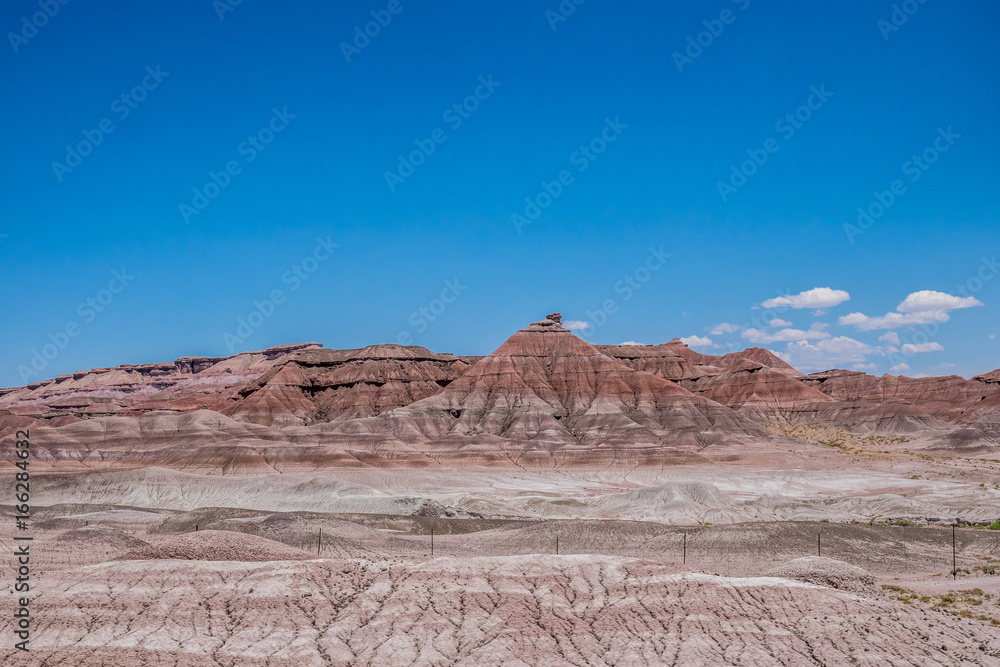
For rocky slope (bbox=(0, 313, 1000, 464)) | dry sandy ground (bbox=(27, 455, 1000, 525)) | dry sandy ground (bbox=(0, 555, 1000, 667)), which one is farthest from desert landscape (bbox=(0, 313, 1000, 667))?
rocky slope (bbox=(0, 313, 1000, 464))

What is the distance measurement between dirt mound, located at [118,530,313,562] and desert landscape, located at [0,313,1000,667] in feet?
0.55

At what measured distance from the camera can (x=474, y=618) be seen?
86.3ft

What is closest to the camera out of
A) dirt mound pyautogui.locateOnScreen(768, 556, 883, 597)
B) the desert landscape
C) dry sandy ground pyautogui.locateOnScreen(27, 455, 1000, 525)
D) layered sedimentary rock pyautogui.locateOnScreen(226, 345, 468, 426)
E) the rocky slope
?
the desert landscape

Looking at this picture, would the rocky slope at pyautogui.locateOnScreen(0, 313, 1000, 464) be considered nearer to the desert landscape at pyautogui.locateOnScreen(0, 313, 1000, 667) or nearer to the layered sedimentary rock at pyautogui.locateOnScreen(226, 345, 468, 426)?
the layered sedimentary rock at pyautogui.locateOnScreen(226, 345, 468, 426)

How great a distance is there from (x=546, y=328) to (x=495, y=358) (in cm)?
1248

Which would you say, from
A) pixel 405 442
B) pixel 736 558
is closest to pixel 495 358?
pixel 405 442

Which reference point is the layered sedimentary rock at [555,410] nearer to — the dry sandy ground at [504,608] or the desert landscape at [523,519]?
the desert landscape at [523,519]

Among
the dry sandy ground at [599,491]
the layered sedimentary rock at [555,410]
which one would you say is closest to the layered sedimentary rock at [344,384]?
the layered sedimentary rock at [555,410]

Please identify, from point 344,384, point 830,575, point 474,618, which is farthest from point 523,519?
point 344,384

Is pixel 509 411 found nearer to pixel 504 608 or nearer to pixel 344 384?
pixel 344 384

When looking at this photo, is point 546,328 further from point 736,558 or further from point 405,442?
point 736,558

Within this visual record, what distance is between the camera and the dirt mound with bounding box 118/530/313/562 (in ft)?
106

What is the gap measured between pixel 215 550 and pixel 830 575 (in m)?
23.5

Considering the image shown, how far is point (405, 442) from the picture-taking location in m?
115
